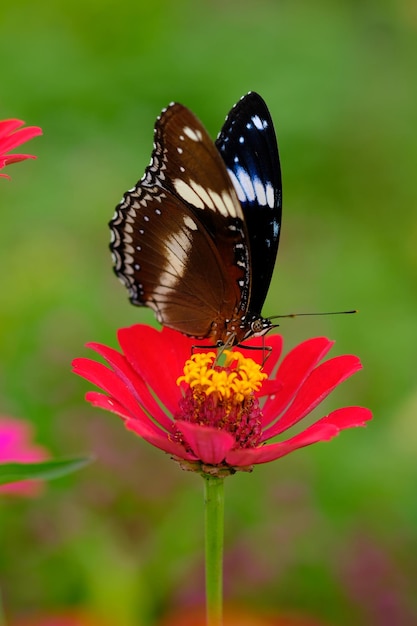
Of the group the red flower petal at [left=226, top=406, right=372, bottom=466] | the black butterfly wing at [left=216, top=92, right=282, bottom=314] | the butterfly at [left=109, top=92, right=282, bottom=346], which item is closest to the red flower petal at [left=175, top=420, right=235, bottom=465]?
the red flower petal at [left=226, top=406, right=372, bottom=466]

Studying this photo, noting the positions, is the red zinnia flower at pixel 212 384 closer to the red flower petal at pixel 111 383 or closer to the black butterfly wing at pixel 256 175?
the red flower petal at pixel 111 383

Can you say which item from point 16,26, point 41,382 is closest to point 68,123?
point 16,26

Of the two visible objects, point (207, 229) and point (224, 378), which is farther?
point (207, 229)

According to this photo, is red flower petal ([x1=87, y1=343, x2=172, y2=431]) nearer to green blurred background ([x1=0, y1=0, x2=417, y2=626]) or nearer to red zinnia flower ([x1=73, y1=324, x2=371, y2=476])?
red zinnia flower ([x1=73, y1=324, x2=371, y2=476])

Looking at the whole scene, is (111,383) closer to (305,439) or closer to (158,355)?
(158,355)

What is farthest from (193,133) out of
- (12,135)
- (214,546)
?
(214,546)

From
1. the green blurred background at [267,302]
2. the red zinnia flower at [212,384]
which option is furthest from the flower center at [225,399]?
the green blurred background at [267,302]
